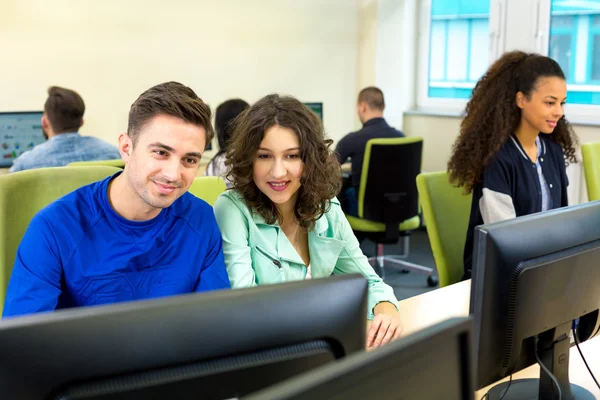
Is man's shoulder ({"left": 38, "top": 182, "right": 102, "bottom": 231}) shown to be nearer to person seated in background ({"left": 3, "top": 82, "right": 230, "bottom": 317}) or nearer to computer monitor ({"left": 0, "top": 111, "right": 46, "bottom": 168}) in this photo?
Answer: person seated in background ({"left": 3, "top": 82, "right": 230, "bottom": 317})

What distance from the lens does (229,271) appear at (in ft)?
5.12

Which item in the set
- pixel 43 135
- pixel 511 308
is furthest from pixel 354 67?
pixel 511 308

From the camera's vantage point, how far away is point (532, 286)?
1109 millimetres

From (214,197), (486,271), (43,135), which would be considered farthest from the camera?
(43,135)

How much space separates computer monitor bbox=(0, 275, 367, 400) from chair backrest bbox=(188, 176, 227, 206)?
1087mm

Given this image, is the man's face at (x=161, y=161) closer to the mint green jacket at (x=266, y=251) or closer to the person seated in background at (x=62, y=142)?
the mint green jacket at (x=266, y=251)

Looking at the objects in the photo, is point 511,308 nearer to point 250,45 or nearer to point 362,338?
point 362,338

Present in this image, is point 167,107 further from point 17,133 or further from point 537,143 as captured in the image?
point 17,133

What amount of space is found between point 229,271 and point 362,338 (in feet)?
2.33

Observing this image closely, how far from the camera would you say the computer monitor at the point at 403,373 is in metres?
0.58

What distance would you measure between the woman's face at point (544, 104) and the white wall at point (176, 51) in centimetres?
265

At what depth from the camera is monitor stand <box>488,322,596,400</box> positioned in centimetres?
124

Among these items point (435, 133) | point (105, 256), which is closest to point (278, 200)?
point (105, 256)

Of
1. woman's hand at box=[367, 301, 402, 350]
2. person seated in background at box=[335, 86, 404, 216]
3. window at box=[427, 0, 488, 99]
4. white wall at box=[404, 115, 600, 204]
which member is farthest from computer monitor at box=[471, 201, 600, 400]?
window at box=[427, 0, 488, 99]
